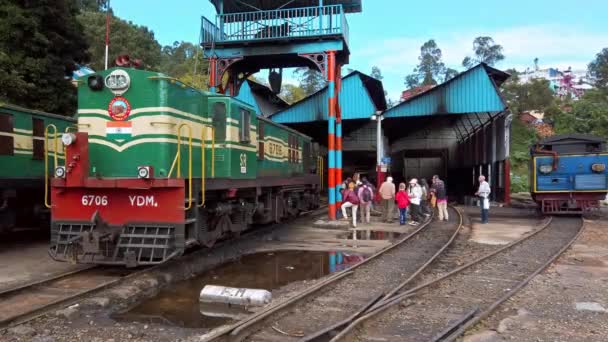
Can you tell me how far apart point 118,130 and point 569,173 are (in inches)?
605

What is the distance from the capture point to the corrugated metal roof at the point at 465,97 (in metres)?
21.8

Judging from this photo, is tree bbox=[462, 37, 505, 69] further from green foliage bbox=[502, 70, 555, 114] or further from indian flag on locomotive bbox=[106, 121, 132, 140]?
indian flag on locomotive bbox=[106, 121, 132, 140]

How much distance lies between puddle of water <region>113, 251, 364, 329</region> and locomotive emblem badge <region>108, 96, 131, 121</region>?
2.90 m

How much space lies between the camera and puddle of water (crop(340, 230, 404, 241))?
486 inches

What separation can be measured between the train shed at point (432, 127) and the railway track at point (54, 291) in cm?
1685

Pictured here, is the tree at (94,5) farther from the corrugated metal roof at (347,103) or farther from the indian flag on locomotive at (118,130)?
the indian flag on locomotive at (118,130)

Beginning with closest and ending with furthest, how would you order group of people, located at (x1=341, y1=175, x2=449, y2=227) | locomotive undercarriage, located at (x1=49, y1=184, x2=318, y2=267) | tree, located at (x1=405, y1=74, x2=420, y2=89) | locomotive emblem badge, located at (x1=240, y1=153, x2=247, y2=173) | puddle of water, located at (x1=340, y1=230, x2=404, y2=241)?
locomotive undercarriage, located at (x1=49, y1=184, x2=318, y2=267) → locomotive emblem badge, located at (x1=240, y1=153, x2=247, y2=173) → puddle of water, located at (x1=340, y1=230, x2=404, y2=241) → group of people, located at (x1=341, y1=175, x2=449, y2=227) → tree, located at (x1=405, y1=74, x2=420, y2=89)

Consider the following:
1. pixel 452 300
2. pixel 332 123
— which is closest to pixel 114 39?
pixel 332 123

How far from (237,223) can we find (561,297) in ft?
21.0

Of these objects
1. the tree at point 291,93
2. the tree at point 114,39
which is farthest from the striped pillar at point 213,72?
the tree at point 291,93

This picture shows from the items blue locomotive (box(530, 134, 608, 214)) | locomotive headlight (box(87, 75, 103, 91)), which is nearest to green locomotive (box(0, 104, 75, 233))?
locomotive headlight (box(87, 75, 103, 91))

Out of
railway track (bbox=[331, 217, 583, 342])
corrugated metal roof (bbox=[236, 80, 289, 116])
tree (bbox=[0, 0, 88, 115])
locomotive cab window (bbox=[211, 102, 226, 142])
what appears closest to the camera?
railway track (bbox=[331, 217, 583, 342])

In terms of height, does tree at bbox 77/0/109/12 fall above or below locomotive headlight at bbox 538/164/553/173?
above

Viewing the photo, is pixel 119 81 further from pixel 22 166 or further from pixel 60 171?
pixel 22 166
